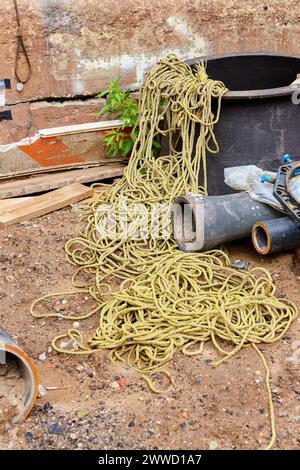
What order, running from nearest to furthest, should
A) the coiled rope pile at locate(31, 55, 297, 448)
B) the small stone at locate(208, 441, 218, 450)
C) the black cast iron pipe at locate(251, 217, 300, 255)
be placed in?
the small stone at locate(208, 441, 218, 450), the coiled rope pile at locate(31, 55, 297, 448), the black cast iron pipe at locate(251, 217, 300, 255)

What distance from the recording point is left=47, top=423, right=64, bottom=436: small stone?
274 centimetres

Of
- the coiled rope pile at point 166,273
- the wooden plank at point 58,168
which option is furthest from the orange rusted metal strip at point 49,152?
the coiled rope pile at point 166,273

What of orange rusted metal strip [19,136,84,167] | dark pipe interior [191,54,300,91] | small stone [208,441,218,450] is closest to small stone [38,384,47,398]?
small stone [208,441,218,450]

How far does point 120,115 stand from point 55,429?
2.95 metres

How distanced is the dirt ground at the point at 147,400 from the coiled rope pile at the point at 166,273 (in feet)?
0.22

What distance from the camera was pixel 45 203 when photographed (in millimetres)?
4605

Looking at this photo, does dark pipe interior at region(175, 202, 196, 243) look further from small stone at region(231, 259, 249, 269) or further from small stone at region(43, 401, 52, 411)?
small stone at region(43, 401, 52, 411)

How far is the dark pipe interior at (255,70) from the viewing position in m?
4.86

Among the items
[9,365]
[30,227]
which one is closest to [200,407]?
[9,365]

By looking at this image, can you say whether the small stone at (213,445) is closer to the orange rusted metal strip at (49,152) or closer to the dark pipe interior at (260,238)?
the dark pipe interior at (260,238)

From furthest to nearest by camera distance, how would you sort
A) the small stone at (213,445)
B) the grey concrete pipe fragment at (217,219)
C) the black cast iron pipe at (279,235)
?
the grey concrete pipe fragment at (217,219) < the black cast iron pipe at (279,235) < the small stone at (213,445)

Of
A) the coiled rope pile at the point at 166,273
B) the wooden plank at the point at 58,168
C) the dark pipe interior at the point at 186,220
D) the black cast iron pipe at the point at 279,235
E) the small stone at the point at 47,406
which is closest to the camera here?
the small stone at the point at 47,406

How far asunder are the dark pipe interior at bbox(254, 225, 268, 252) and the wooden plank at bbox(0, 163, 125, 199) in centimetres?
154

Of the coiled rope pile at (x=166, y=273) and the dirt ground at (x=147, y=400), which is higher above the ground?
the coiled rope pile at (x=166, y=273)
